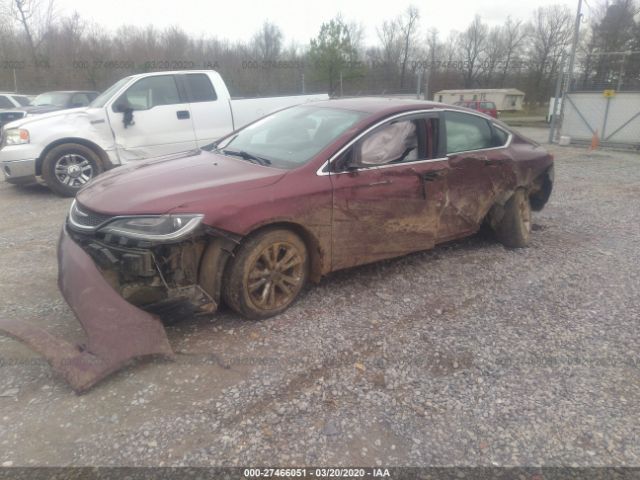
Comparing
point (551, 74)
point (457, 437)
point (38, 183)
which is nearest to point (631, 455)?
point (457, 437)

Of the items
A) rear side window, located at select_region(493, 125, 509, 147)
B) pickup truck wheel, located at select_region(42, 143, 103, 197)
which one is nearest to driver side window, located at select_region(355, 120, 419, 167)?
rear side window, located at select_region(493, 125, 509, 147)

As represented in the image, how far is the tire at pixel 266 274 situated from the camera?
3174mm

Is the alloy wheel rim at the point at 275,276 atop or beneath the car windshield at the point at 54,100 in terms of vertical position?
beneath

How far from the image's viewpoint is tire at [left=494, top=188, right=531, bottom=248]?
4938 mm

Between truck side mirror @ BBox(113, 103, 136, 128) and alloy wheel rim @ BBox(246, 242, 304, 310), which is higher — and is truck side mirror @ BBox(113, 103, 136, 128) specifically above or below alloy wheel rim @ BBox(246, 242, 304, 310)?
above

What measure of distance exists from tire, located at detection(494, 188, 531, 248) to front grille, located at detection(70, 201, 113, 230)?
401cm

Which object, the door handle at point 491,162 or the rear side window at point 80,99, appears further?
the rear side window at point 80,99

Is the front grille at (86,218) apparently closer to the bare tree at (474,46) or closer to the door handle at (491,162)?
the door handle at (491,162)

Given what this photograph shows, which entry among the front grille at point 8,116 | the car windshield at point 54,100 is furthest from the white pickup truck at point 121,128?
the car windshield at point 54,100

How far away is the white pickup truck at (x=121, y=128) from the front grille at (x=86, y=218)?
448 cm

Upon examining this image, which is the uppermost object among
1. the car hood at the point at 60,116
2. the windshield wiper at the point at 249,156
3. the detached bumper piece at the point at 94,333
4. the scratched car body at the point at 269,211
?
the car hood at the point at 60,116

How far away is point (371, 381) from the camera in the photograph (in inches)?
108

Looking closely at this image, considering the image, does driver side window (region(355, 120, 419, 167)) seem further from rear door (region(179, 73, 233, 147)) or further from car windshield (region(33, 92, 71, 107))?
car windshield (region(33, 92, 71, 107))

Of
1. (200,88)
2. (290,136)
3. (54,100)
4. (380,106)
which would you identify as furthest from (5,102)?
(380,106)
